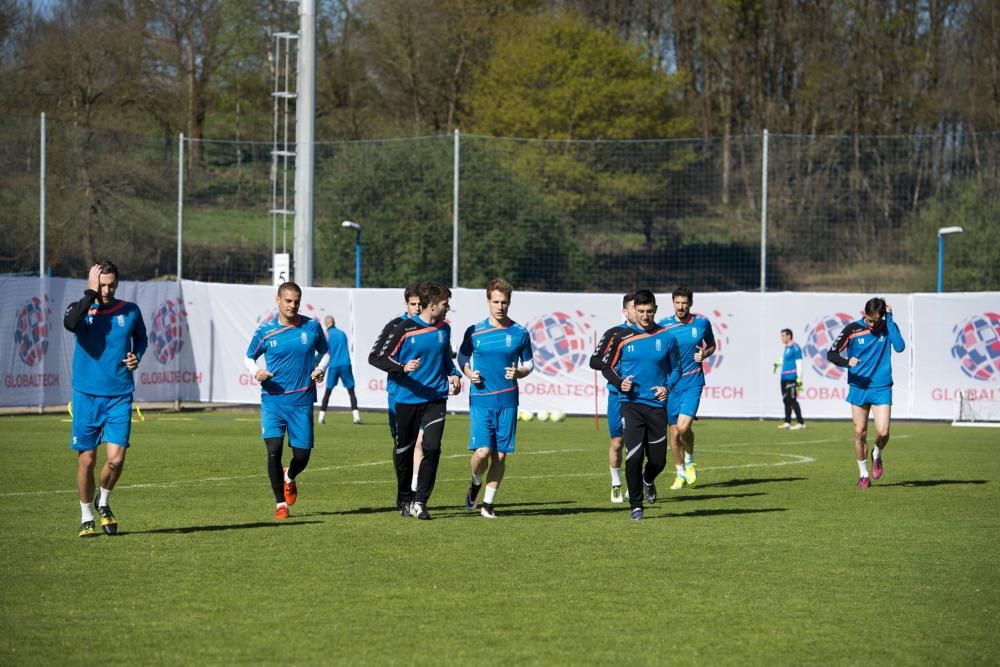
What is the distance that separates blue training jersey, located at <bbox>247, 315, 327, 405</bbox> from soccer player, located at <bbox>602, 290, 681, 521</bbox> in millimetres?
2774

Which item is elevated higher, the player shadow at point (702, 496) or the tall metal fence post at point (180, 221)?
the tall metal fence post at point (180, 221)

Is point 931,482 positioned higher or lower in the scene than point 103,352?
lower

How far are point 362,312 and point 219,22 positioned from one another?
2915 centimetres

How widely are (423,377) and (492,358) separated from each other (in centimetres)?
66

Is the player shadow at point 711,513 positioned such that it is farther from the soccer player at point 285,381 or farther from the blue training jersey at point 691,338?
the soccer player at point 285,381

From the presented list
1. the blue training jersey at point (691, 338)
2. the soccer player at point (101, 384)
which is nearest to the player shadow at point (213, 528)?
the soccer player at point (101, 384)

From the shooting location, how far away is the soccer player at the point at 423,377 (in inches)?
521

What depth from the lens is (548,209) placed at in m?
38.5

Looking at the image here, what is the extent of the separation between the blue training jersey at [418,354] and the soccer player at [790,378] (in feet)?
55.1

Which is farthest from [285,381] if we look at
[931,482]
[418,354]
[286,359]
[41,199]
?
[41,199]

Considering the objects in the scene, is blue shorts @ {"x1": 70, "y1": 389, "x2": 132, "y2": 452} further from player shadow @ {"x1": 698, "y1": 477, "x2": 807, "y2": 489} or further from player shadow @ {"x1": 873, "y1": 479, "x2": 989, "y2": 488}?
player shadow @ {"x1": 873, "y1": 479, "x2": 989, "y2": 488}

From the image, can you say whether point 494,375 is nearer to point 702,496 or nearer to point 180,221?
point 702,496

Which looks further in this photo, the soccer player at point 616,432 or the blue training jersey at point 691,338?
the blue training jersey at point 691,338

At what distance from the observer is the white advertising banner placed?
2984 centimetres
